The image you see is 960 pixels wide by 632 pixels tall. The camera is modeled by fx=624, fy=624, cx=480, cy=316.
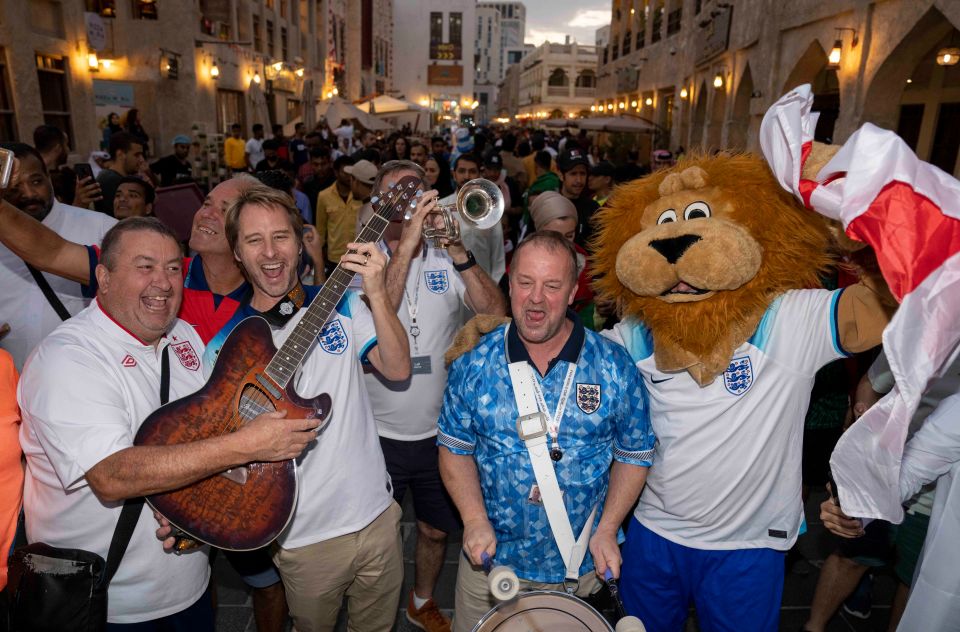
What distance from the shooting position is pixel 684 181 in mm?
2523

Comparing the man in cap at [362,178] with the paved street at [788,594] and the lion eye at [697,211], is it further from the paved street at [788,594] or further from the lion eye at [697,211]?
the lion eye at [697,211]

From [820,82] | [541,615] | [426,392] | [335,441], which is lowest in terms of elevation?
[541,615]

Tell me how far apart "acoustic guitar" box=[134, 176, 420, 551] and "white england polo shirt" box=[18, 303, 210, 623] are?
0.15 meters

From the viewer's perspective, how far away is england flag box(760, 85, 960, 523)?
178 cm

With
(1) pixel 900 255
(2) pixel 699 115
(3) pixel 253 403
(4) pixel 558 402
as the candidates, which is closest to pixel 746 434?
(4) pixel 558 402

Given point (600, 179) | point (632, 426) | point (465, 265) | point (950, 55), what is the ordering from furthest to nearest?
point (950, 55) < point (600, 179) < point (465, 265) < point (632, 426)

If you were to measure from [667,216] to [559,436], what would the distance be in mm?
975

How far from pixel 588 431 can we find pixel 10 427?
A: 6.81 feet

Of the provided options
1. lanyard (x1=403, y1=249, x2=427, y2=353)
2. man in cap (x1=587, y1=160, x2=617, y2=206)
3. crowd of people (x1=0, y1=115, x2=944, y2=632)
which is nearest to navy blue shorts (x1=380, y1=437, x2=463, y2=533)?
crowd of people (x1=0, y1=115, x2=944, y2=632)

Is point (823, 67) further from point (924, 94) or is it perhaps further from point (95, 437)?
point (95, 437)

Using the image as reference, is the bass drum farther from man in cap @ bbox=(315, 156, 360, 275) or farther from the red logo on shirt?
man in cap @ bbox=(315, 156, 360, 275)

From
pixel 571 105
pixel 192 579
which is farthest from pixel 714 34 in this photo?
pixel 571 105

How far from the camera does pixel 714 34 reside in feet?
53.1

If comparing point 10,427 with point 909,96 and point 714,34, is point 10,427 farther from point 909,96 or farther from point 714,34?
point 714,34
